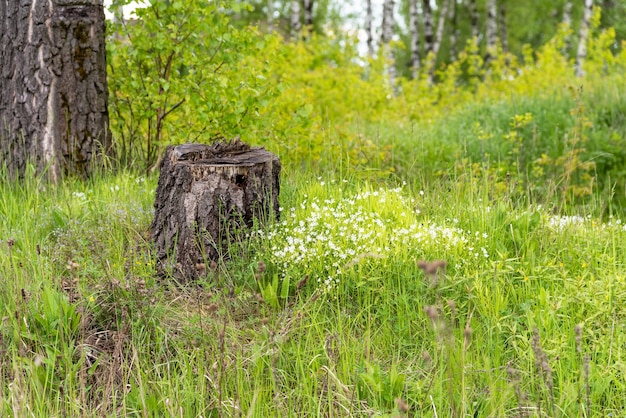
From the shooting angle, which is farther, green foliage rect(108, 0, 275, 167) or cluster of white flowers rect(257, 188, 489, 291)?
green foliage rect(108, 0, 275, 167)

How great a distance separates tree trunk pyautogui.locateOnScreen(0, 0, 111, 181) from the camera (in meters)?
5.53

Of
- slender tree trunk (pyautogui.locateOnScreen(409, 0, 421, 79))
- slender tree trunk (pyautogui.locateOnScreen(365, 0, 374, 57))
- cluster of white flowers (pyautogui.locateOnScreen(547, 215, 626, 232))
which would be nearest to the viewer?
cluster of white flowers (pyautogui.locateOnScreen(547, 215, 626, 232))

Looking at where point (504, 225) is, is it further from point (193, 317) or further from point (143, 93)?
point (143, 93)

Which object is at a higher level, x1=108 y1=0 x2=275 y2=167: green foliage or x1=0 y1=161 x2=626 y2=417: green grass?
x1=108 y1=0 x2=275 y2=167: green foliage

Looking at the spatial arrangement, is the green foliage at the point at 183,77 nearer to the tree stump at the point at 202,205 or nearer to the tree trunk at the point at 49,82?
the tree trunk at the point at 49,82

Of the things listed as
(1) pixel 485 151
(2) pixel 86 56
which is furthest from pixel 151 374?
(1) pixel 485 151

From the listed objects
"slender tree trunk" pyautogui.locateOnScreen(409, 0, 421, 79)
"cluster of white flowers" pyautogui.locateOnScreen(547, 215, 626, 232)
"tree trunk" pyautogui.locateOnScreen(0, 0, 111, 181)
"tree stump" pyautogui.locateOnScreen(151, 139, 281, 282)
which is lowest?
"cluster of white flowers" pyautogui.locateOnScreen(547, 215, 626, 232)

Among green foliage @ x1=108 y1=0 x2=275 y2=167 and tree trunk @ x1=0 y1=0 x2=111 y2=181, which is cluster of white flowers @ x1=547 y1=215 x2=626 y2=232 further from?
tree trunk @ x1=0 y1=0 x2=111 y2=181

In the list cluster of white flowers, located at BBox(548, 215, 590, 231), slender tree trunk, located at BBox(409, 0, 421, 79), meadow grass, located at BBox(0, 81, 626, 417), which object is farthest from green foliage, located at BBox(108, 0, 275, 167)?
slender tree trunk, located at BBox(409, 0, 421, 79)

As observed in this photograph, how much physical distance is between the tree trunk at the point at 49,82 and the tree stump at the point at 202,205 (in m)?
1.71

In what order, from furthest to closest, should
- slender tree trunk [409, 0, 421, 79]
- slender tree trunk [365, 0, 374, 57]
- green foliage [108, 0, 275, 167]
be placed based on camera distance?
slender tree trunk [365, 0, 374, 57] → slender tree trunk [409, 0, 421, 79] → green foliage [108, 0, 275, 167]

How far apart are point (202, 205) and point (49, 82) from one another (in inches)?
94.6

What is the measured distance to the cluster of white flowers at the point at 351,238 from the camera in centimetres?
386

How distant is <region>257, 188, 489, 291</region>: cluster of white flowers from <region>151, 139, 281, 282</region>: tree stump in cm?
21
